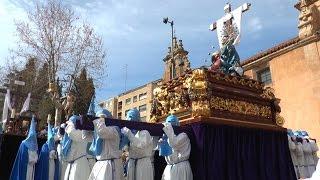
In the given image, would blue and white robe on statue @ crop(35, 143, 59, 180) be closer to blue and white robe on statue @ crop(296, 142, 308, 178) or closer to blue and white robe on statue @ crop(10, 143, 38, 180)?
blue and white robe on statue @ crop(10, 143, 38, 180)

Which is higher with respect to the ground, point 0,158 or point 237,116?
point 237,116

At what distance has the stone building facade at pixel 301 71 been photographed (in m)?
15.3

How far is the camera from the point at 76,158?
624cm

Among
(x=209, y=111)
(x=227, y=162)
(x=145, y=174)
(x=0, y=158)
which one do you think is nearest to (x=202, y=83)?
(x=209, y=111)

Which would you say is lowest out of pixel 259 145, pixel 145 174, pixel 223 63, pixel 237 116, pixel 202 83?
pixel 145 174

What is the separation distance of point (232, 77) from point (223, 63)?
0.63m

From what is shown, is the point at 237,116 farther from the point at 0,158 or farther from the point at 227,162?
the point at 0,158

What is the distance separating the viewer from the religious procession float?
6090 millimetres

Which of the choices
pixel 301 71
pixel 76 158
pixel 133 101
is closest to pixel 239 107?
pixel 76 158

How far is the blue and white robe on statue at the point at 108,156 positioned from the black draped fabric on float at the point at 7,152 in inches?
147

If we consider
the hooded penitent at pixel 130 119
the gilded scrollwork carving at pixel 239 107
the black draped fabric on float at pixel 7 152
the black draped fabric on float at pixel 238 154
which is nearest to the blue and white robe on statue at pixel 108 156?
the hooded penitent at pixel 130 119

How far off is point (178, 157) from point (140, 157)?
2.25 ft

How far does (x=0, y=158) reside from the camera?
28.3ft

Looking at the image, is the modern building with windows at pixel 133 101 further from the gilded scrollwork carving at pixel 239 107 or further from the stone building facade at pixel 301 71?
the gilded scrollwork carving at pixel 239 107
